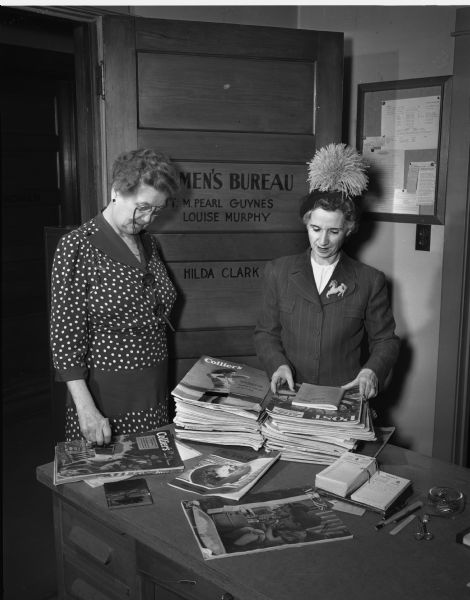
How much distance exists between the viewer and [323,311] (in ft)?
7.93

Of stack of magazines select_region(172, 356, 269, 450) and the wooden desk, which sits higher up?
stack of magazines select_region(172, 356, 269, 450)

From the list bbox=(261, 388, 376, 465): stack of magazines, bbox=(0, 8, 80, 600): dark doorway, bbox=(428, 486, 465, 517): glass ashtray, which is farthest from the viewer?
bbox=(0, 8, 80, 600): dark doorway

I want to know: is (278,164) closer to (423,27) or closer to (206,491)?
(423,27)

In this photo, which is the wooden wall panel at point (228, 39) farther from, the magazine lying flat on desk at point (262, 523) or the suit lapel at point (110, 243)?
the magazine lying flat on desk at point (262, 523)

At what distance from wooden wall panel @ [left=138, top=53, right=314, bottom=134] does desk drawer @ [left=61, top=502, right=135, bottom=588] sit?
5.24 feet

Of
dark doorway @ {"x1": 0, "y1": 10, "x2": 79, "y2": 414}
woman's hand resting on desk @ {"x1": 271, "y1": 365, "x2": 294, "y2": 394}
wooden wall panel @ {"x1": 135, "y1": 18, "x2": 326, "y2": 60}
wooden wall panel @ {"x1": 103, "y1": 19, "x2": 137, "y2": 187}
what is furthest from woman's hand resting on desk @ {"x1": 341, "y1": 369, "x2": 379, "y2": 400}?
dark doorway @ {"x1": 0, "y1": 10, "x2": 79, "y2": 414}

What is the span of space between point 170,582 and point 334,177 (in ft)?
4.91

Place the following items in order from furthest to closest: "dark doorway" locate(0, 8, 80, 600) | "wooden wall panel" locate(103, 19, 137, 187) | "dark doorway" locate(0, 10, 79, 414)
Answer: "dark doorway" locate(0, 10, 79, 414) < "dark doorway" locate(0, 8, 80, 600) < "wooden wall panel" locate(103, 19, 137, 187)

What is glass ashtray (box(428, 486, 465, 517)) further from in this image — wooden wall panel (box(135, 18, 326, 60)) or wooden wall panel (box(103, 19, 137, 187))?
wooden wall panel (box(135, 18, 326, 60))

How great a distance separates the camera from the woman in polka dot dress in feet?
7.07

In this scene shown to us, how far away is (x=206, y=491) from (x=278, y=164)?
166 cm

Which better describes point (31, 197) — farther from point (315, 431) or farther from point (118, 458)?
point (315, 431)

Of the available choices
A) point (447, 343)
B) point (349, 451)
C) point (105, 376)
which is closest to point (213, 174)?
point (105, 376)

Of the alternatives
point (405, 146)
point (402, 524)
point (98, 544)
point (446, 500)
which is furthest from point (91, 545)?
point (405, 146)
